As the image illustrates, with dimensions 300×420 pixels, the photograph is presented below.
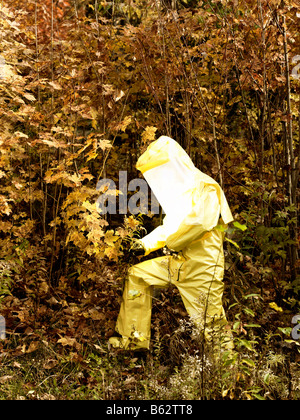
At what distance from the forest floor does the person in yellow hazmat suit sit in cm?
20

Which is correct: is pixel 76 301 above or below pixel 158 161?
below

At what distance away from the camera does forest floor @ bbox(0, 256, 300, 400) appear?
2707 mm

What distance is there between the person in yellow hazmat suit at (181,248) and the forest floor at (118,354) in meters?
0.20

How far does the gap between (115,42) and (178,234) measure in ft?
7.80

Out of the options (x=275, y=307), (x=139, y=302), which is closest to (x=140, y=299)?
(x=139, y=302)

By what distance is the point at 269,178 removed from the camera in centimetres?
491

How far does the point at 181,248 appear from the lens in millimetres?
3037

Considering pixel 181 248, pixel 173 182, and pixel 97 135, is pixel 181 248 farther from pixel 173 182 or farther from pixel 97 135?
pixel 97 135

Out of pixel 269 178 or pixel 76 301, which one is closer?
pixel 76 301

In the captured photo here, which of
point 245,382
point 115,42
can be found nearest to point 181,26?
point 115,42

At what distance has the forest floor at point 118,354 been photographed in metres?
2.71

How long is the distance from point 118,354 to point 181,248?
99 centimetres

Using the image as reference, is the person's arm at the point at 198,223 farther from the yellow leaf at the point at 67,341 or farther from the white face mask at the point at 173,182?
the yellow leaf at the point at 67,341
